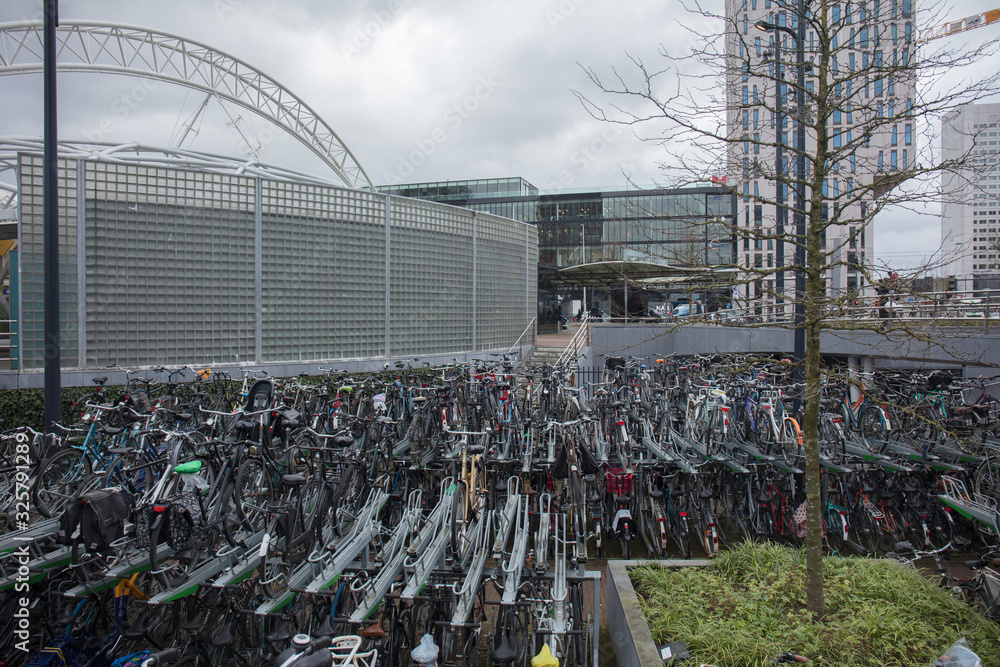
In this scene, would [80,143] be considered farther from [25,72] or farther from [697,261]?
[697,261]

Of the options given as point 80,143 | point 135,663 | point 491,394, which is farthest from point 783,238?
point 80,143

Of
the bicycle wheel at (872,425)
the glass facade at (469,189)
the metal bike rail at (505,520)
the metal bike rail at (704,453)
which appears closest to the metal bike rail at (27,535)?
the metal bike rail at (505,520)

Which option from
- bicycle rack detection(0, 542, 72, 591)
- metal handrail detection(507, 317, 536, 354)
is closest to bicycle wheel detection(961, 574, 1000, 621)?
bicycle rack detection(0, 542, 72, 591)

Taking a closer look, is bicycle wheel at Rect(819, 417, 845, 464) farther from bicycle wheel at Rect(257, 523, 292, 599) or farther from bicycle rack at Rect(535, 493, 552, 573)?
bicycle wheel at Rect(257, 523, 292, 599)

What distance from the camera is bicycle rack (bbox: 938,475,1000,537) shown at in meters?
4.89

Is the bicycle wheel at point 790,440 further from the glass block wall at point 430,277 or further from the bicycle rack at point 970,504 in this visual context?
the glass block wall at point 430,277

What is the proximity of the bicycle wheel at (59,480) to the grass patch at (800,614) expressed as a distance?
4.74 metres

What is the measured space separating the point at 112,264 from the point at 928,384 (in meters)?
14.5

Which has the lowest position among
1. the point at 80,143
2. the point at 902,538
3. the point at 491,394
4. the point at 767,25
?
the point at 902,538

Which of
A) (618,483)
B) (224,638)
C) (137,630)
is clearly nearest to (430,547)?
(224,638)

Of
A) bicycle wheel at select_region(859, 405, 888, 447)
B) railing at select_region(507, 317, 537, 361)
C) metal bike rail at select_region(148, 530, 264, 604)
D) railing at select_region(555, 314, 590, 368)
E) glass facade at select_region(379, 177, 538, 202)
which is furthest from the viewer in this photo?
glass facade at select_region(379, 177, 538, 202)

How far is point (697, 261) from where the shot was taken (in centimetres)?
418

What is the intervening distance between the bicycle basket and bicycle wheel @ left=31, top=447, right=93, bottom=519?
4807 millimetres

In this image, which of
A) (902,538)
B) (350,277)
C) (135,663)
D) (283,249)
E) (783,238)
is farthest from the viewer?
(350,277)
